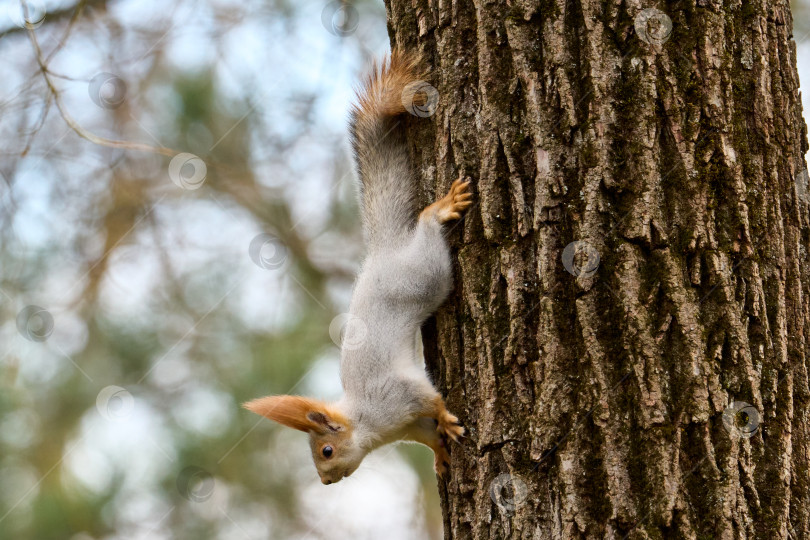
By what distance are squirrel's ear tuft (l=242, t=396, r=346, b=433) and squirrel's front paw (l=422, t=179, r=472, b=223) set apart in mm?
831

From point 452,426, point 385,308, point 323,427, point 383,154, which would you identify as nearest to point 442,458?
point 452,426

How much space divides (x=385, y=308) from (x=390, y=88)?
56 centimetres

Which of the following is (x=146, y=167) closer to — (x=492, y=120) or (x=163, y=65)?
(x=163, y=65)

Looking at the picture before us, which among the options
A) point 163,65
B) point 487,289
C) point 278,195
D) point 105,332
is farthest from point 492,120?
point 163,65

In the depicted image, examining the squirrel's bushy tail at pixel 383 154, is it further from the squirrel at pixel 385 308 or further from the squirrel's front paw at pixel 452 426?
the squirrel's front paw at pixel 452 426

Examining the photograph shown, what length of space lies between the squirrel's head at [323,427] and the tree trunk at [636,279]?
71 centimetres

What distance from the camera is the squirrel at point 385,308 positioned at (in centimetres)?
173

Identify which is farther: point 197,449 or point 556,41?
point 197,449

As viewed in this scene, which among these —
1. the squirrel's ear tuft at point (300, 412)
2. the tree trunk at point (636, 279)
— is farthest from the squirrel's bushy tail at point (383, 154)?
the squirrel's ear tuft at point (300, 412)

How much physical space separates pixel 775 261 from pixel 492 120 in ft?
1.90

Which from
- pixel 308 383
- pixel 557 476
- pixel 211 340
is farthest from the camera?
pixel 211 340

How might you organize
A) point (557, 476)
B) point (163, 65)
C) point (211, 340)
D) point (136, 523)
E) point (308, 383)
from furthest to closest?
point (163, 65), point (211, 340), point (136, 523), point (308, 383), point (557, 476)

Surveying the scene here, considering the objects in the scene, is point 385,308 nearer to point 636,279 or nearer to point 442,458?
point 442,458

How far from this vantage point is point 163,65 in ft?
13.0
